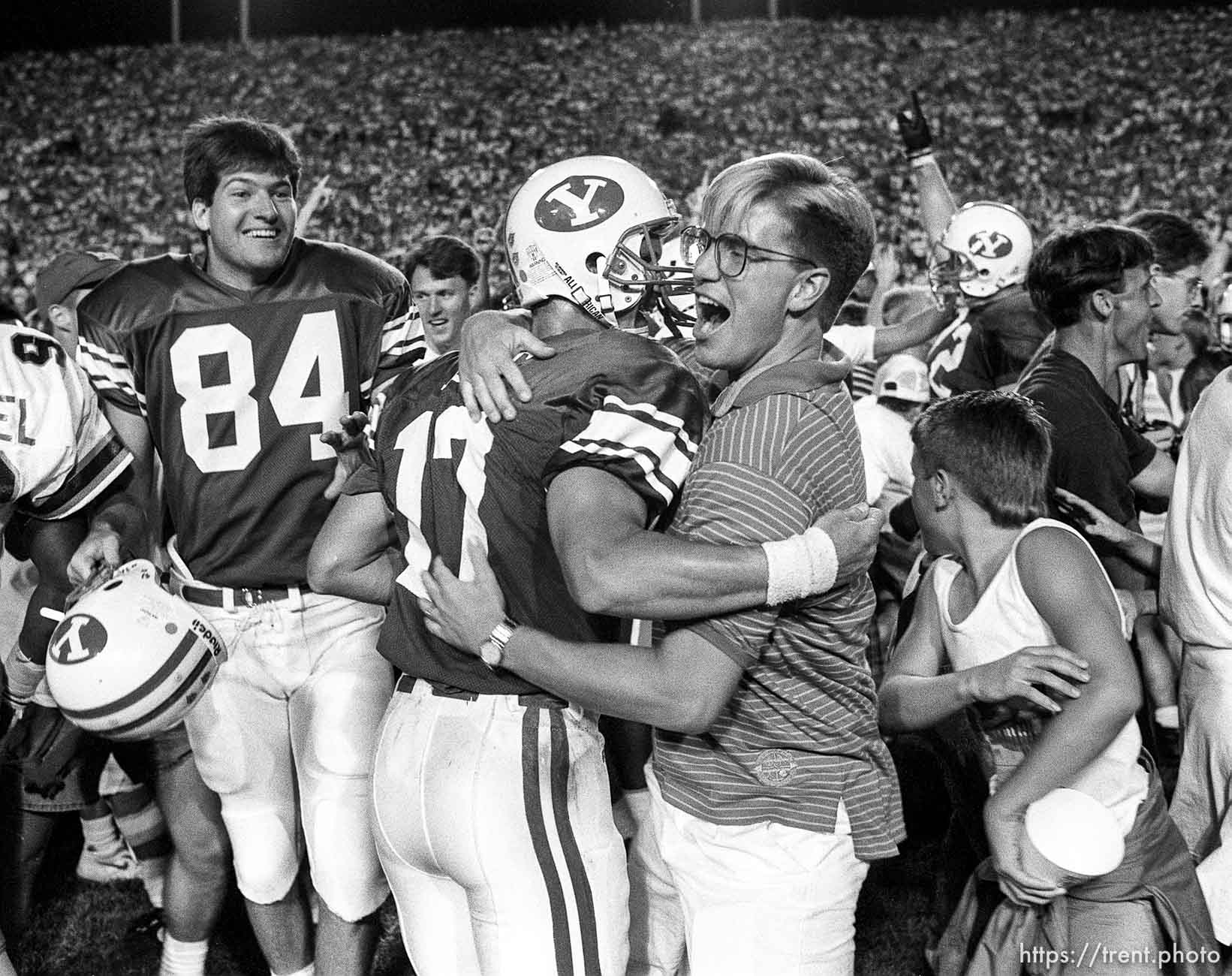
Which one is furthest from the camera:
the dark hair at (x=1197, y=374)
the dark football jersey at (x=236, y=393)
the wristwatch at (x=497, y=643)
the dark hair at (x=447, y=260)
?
the dark hair at (x=1197, y=374)

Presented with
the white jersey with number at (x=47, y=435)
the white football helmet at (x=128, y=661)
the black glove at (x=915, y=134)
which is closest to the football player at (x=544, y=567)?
the white football helmet at (x=128, y=661)

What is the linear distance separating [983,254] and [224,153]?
3.60 meters

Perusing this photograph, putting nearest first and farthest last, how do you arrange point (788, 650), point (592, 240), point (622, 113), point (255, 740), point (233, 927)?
point (788, 650) → point (592, 240) → point (255, 740) → point (233, 927) → point (622, 113)

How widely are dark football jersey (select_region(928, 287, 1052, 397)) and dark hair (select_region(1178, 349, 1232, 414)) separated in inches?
53.7

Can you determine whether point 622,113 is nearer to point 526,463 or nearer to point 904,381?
point 904,381

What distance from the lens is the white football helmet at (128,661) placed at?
2680 mm

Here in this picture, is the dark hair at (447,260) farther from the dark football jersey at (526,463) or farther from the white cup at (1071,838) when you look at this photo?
the white cup at (1071,838)

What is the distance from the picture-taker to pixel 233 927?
434cm

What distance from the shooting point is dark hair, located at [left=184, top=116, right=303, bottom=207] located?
3549 mm

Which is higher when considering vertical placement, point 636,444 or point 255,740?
point 636,444

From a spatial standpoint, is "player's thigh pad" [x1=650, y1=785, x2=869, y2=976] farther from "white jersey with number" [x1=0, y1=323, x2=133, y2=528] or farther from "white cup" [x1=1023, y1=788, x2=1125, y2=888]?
"white jersey with number" [x1=0, y1=323, x2=133, y2=528]

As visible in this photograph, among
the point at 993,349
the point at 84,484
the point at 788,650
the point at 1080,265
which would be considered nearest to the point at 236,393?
→ the point at 84,484

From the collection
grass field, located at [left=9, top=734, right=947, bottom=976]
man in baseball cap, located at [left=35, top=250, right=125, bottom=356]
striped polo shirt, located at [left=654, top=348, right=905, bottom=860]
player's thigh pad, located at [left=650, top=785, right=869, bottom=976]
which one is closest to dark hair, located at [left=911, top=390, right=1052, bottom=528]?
striped polo shirt, located at [left=654, top=348, right=905, bottom=860]

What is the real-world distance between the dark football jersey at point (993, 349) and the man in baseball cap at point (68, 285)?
3336 mm
